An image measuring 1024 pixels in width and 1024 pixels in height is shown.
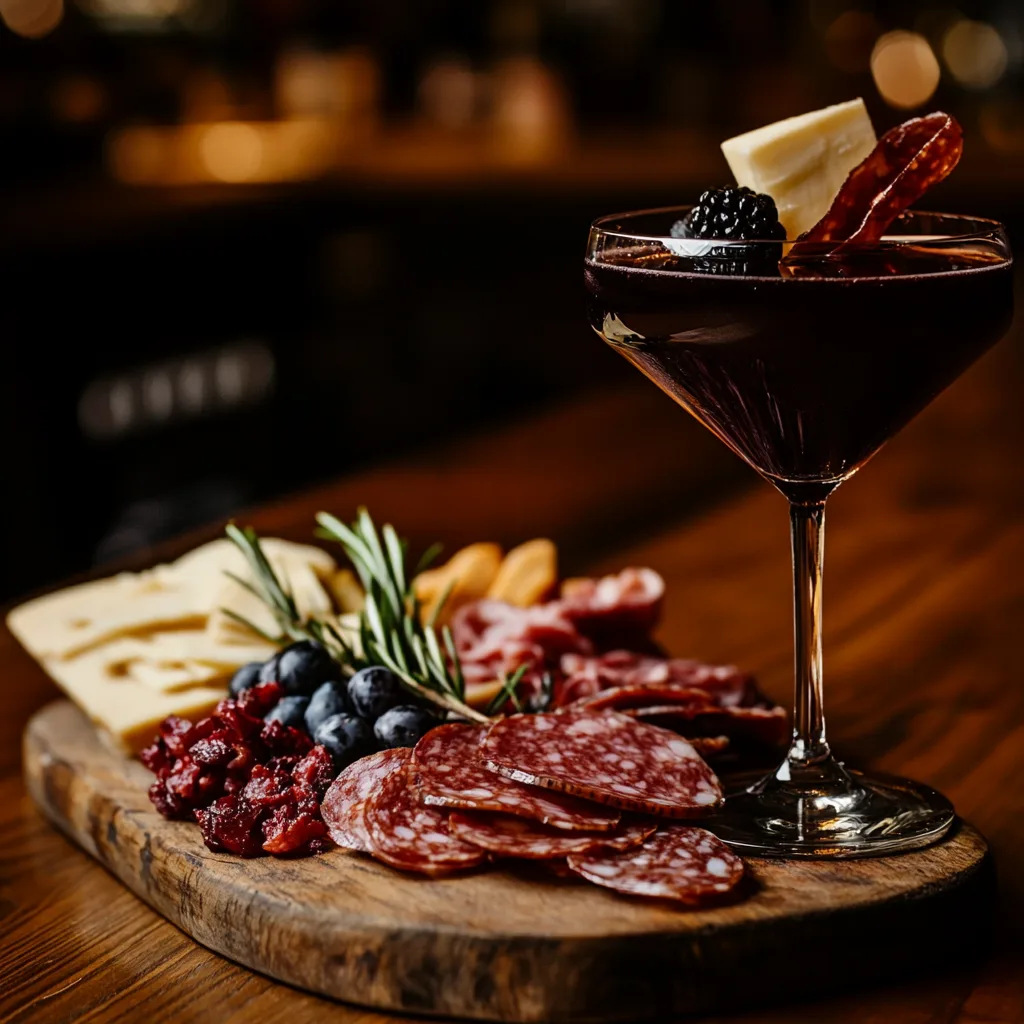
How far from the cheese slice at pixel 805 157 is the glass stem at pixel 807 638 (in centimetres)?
19

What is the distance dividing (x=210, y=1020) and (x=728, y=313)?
0.48 meters

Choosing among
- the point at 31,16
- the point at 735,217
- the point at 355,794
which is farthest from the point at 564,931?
the point at 31,16

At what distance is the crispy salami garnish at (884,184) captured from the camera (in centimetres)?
86

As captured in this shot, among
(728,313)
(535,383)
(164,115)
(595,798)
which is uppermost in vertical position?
(164,115)

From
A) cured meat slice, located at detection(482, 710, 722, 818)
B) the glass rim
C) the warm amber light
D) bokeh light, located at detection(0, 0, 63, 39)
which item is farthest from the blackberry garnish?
the warm amber light

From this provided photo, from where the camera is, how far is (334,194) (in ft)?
17.2

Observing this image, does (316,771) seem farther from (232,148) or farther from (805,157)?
(232,148)

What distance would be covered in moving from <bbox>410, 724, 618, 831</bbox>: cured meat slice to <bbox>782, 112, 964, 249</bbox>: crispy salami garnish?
0.36 meters

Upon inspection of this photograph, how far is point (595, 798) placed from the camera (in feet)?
2.75

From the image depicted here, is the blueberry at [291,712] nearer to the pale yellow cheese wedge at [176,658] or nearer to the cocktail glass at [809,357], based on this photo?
the pale yellow cheese wedge at [176,658]

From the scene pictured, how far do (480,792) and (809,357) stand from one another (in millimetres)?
317

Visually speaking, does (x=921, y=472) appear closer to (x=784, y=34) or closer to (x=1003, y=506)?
(x=1003, y=506)

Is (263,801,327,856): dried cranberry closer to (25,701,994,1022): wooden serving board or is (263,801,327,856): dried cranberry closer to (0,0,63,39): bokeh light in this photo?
(25,701,994,1022): wooden serving board

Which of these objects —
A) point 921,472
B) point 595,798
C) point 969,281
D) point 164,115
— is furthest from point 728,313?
point 164,115
